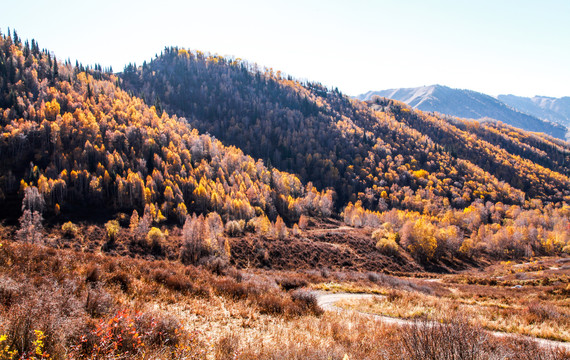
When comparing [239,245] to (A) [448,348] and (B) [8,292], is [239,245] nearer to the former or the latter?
(B) [8,292]

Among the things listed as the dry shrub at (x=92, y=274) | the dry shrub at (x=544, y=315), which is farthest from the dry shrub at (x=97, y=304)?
the dry shrub at (x=544, y=315)

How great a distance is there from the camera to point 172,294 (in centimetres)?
1271

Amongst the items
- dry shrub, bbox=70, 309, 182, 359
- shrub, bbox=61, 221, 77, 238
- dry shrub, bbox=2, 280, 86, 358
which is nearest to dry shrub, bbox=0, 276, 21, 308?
dry shrub, bbox=2, 280, 86, 358

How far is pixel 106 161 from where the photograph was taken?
93000 millimetres

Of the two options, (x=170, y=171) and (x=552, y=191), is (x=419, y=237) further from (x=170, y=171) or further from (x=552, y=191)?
(x=552, y=191)

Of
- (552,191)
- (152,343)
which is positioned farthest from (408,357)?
(552,191)

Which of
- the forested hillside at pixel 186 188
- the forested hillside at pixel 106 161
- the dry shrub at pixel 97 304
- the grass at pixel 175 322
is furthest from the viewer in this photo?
the forested hillside at pixel 106 161

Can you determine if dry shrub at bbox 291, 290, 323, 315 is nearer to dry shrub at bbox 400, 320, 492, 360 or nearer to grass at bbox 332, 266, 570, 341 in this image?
grass at bbox 332, 266, 570, 341

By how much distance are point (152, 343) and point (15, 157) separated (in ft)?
383

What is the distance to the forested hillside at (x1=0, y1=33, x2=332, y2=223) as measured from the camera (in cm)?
8419

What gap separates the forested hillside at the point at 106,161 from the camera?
8419cm

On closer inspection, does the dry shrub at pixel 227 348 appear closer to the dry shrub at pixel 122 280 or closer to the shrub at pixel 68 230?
the dry shrub at pixel 122 280

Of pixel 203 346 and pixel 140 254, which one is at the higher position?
pixel 203 346

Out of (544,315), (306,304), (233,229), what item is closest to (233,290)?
(306,304)
